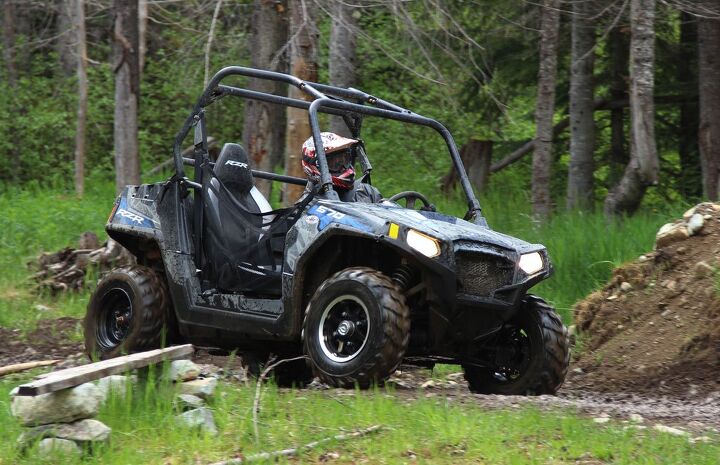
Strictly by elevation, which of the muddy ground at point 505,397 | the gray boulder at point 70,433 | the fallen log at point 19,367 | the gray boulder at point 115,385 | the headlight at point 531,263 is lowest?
the muddy ground at point 505,397

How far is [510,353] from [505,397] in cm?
89

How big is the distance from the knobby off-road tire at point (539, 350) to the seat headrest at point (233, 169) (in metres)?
2.18

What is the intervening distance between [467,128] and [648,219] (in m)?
6.73

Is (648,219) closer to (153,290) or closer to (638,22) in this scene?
(638,22)

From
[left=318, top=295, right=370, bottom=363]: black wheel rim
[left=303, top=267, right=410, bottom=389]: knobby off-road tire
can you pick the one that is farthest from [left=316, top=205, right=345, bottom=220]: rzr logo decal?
[left=318, top=295, right=370, bottom=363]: black wheel rim

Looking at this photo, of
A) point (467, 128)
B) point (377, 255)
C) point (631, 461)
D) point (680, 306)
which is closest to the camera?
point (631, 461)

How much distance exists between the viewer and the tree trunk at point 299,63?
40.0 feet

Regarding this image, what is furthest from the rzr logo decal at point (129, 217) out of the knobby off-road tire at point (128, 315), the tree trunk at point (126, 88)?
the tree trunk at point (126, 88)

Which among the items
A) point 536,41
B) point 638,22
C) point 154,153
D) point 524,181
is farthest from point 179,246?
point 154,153

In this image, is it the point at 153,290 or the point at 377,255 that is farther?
the point at 153,290

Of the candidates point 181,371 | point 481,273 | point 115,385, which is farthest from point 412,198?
point 115,385

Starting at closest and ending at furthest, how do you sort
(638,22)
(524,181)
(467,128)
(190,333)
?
1. (190,333)
2. (638,22)
3. (467,128)
4. (524,181)

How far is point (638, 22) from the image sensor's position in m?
12.1

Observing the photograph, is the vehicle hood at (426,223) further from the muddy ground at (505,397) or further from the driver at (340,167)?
the muddy ground at (505,397)
